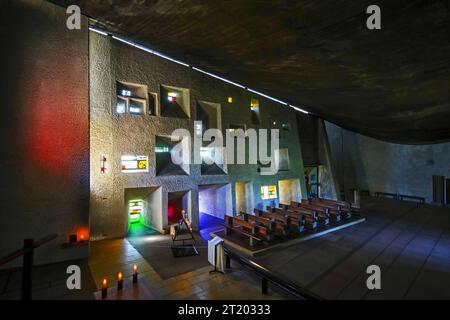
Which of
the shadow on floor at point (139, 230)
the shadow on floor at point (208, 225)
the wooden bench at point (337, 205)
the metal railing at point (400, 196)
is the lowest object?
the shadow on floor at point (208, 225)

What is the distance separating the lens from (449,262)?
18.5 ft

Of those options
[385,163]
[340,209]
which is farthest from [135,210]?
[385,163]

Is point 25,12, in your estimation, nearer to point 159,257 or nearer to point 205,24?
point 205,24

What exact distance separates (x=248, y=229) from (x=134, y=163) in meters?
4.79

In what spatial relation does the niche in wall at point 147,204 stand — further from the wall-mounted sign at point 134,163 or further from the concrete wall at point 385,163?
the concrete wall at point 385,163

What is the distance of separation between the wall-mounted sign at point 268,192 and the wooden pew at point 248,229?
163 inches

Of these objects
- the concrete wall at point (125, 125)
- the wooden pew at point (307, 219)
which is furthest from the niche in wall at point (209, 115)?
the wooden pew at point (307, 219)

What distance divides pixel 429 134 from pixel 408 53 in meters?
7.99

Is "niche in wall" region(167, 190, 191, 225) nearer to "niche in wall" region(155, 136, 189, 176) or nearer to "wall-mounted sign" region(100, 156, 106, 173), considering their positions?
"niche in wall" region(155, 136, 189, 176)

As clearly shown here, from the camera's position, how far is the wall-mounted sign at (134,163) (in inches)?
314

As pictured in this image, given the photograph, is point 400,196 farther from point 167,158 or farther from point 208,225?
point 167,158

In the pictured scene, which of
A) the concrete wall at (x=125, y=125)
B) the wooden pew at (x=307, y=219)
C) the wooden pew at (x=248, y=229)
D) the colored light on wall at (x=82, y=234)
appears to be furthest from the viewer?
the wooden pew at (x=307, y=219)

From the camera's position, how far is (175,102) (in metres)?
9.72
